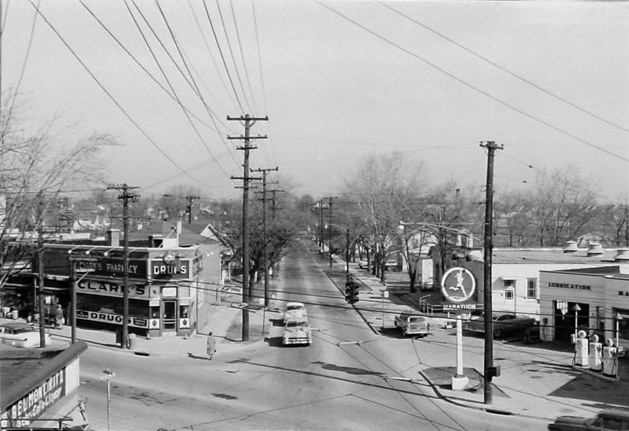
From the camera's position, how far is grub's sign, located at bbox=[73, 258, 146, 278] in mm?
33844

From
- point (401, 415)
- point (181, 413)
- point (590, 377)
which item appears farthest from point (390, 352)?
point (181, 413)

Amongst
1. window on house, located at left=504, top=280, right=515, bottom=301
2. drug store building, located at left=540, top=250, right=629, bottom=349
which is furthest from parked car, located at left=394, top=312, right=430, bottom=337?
window on house, located at left=504, top=280, right=515, bottom=301

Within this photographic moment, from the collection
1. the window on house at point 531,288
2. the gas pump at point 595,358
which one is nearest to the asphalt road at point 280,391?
the gas pump at point 595,358

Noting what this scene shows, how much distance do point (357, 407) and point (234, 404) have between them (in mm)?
3814

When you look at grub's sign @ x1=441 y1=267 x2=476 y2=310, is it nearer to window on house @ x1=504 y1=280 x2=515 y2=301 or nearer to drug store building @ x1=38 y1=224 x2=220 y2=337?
drug store building @ x1=38 y1=224 x2=220 y2=337

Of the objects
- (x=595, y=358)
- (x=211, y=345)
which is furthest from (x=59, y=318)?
(x=595, y=358)

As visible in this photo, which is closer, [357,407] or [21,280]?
[357,407]

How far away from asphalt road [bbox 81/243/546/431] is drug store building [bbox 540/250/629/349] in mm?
6659

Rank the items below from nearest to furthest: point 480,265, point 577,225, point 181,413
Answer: point 181,413 → point 480,265 → point 577,225

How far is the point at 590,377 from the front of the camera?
24.4 m

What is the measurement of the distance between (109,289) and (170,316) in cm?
380

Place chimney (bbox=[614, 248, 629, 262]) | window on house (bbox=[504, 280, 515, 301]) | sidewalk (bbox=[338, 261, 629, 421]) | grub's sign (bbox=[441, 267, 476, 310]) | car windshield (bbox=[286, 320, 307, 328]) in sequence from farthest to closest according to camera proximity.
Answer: window on house (bbox=[504, 280, 515, 301]) → chimney (bbox=[614, 248, 629, 262]) → car windshield (bbox=[286, 320, 307, 328]) → grub's sign (bbox=[441, 267, 476, 310]) → sidewalk (bbox=[338, 261, 629, 421])

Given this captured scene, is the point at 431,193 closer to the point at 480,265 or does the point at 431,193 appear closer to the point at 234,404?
the point at 480,265

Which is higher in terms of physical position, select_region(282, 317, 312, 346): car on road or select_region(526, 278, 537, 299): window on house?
select_region(526, 278, 537, 299): window on house
